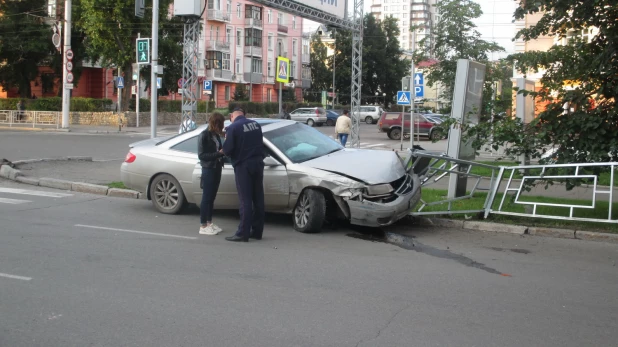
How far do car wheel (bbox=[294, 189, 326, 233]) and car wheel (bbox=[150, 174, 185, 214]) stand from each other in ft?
7.21

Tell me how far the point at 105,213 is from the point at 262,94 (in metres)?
67.1

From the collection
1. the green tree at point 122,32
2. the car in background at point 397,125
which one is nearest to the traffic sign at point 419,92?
the car in background at point 397,125

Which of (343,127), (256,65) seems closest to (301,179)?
(343,127)

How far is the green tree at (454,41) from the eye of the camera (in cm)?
2912

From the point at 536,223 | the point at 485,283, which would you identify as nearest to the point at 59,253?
the point at 485,283

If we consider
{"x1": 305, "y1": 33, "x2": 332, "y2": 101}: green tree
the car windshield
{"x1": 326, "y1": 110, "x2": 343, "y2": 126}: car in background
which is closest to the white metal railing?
{"x1": 326, "y1": 110, "x2": 343, "y2": 126}: car in background

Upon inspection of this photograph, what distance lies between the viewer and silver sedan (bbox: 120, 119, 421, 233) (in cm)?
885

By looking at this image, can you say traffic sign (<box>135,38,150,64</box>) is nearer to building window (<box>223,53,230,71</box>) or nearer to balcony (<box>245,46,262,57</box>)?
building window (<box>223,53,230,71</box>)

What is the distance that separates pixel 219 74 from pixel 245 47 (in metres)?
7.22

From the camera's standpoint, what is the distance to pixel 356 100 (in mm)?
29906

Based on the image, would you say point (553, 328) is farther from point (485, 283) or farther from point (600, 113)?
point (600, 113)

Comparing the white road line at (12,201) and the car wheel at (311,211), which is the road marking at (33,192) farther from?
the car wheel at (311,211)

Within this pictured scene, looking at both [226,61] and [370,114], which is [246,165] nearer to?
[370,114]

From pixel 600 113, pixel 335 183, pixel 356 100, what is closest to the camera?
pixel 335 183
